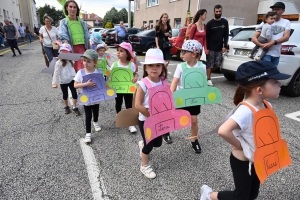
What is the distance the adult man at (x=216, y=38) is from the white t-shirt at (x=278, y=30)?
3.89 ft

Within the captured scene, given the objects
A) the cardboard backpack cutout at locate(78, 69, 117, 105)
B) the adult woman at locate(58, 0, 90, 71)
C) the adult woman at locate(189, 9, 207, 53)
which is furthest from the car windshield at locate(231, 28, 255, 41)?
the cardboard backpack cutout at locate(78, 69, 117, 105)

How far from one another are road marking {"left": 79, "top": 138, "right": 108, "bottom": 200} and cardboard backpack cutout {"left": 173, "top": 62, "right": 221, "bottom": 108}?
1177 mm

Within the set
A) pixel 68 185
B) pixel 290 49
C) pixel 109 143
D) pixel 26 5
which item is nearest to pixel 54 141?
pixel 109 143

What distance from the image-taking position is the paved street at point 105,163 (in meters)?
2.09

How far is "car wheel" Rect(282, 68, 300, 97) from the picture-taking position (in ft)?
15.5

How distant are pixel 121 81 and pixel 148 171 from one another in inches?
53.9

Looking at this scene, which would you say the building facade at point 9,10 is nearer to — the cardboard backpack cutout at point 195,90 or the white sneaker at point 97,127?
the white sneaker at point 97,127

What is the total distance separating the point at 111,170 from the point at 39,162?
890mm

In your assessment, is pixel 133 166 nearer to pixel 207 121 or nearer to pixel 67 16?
pixel 207 121

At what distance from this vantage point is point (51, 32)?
6016mm

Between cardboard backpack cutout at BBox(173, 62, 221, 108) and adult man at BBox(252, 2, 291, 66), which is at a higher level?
adult man at BBox(252, 2, 291, 66)

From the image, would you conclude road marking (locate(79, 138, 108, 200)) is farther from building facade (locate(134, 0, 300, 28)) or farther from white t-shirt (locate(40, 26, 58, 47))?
building facade (locate(134, 0, 300, 28))

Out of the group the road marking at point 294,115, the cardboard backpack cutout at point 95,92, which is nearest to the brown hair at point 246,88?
the cardboard backpack cutout at point 95,92

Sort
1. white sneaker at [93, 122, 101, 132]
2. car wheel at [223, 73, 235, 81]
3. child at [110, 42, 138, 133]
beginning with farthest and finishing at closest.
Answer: car wheel at [223, 73, 235, 81]
white sneaker at [93, 122, 101, 132]
child at [110, 42, 138, 133]
